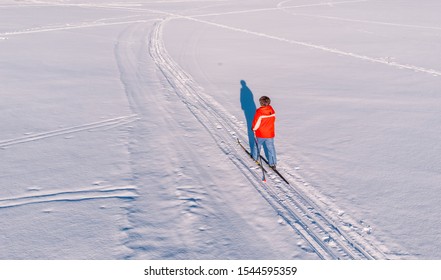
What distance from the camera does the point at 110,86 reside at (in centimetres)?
1327

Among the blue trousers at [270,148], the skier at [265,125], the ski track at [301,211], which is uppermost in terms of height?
the skier at [265,125]

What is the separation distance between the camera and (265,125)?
24.1 ft

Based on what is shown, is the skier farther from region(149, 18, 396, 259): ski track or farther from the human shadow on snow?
the human shadow on snow

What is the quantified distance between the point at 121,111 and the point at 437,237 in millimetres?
8240

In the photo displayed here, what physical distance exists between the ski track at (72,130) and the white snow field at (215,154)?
46mm

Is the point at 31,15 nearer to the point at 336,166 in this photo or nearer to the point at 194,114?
the point at 194,114

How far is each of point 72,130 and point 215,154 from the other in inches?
148

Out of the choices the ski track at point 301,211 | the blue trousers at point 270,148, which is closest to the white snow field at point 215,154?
the ski track at point 301,211

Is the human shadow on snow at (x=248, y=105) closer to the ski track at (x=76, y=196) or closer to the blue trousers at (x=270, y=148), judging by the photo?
the blue trousers at (x=270, y=148)

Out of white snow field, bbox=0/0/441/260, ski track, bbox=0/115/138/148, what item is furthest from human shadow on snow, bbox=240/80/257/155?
ski track, bbox=0/115/138/148

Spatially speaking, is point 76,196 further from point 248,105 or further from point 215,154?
point 248,105

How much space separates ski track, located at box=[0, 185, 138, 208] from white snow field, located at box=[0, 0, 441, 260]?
3cm

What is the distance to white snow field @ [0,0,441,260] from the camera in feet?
17.9

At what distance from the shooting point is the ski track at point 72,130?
28.2 feet
